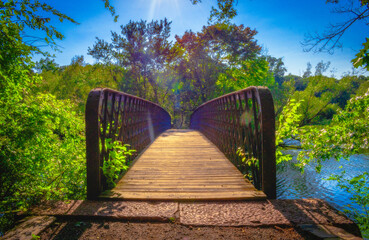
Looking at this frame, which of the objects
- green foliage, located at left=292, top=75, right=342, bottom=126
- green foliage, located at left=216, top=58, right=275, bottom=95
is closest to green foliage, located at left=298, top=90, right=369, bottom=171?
green foliage, located at left=292, top=75, right=342, bottom=126

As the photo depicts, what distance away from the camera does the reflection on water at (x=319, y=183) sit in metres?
7.37

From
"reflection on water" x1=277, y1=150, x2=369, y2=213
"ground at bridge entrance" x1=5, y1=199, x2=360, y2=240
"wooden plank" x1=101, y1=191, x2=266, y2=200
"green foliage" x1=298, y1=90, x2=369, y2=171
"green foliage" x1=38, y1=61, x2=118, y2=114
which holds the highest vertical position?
"green foliage" x1=38, y1=61, x2=118, y2=114

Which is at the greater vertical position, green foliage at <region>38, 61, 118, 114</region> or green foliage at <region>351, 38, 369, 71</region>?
green foliage at <region>38, 61, 118, 114</region>

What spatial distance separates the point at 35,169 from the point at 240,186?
8.95ft

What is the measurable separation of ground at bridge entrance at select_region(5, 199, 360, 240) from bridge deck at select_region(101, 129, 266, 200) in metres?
0.17

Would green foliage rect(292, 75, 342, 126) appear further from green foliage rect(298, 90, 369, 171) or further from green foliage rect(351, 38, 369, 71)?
green foliage rect(351, 38, 369, 71)

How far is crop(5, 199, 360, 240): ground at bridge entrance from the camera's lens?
5.76 feet

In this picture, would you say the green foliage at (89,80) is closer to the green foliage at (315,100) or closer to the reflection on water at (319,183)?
the green foliage at (315,100)

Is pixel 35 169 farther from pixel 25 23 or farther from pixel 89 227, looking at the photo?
pixel 25 23

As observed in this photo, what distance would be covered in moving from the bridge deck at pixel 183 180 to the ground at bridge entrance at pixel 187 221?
167 mm

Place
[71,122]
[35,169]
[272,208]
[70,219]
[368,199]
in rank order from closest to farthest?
[70,219] < [272,208] < [35,169] < [71,122] < [368,199]

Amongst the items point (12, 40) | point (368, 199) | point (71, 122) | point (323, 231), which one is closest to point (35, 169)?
point (71, 122)

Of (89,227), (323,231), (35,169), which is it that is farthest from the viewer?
(35,169)

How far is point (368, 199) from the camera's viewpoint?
3787mm
